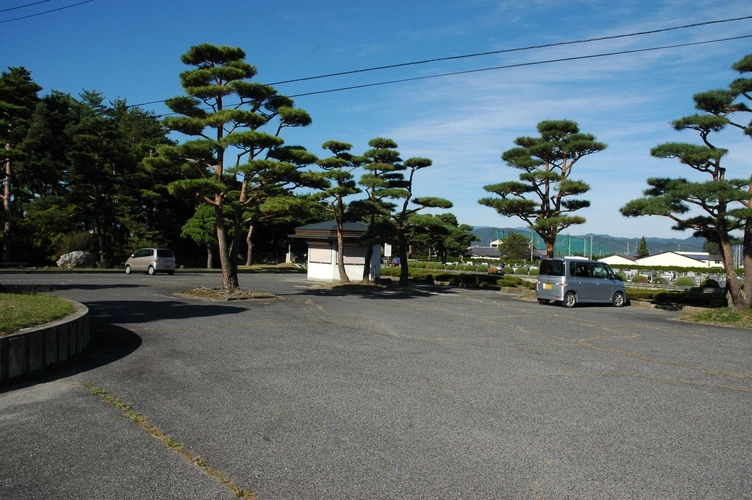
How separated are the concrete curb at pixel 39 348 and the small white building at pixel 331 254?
2002 cm

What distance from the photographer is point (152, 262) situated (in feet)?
89.4

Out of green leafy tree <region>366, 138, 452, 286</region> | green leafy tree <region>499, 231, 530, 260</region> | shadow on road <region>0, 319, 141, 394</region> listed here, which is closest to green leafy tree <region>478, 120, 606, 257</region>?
green leafy tree <region>366, 138, 452, 286</region>

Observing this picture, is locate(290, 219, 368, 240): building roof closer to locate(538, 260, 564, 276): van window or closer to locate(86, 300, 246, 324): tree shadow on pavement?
locate(538, 260, 564, 276): van window

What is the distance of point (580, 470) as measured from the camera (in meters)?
3.98

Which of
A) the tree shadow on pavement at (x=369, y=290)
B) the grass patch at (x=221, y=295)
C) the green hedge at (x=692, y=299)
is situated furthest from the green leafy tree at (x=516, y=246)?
the grass patch at (x=221, y=295)

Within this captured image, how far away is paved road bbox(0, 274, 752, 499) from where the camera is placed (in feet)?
12.1

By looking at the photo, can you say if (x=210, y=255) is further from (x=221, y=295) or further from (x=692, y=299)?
(x=692, y=299)

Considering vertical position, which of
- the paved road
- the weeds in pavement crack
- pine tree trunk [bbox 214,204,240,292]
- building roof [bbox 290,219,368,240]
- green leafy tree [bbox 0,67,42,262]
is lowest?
the weeds in pavement crack

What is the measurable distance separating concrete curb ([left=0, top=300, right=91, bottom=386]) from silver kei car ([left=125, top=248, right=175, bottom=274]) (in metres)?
20.7

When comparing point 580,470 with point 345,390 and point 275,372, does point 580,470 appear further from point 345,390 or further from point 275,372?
point 275,372

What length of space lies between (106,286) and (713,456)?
18.8 meters

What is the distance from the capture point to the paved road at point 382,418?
370 cm

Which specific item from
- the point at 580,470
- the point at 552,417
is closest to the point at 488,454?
the point at 580,470

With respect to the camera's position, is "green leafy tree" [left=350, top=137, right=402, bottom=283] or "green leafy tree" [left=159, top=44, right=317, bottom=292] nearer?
"green leafy tree" [left=159, top=44, right=317, bottom=292]
